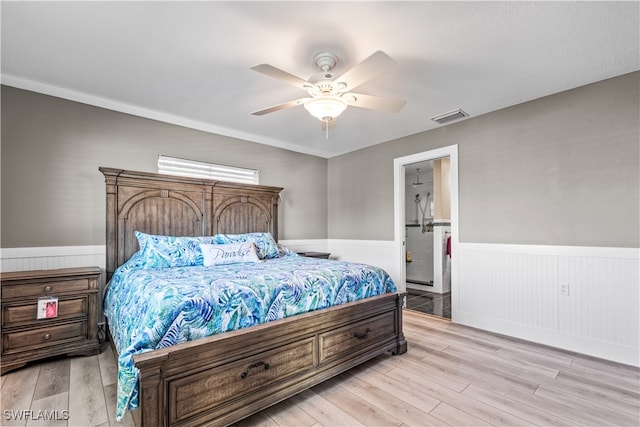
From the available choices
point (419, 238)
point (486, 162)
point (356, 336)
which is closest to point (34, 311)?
point (356, 336)

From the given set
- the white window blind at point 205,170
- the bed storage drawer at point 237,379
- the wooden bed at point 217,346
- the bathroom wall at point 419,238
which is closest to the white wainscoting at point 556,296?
the wooden bed at point 217,346

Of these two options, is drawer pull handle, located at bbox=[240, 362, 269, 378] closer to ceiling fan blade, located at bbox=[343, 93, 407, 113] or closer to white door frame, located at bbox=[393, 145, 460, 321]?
ceiling fan blade, located at bbox=[343, 93, 407, 113]

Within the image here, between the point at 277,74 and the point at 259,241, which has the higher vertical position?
the point at 277,74

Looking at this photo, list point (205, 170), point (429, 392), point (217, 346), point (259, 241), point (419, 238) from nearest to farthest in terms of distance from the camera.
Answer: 1. point (217, 346)
2. point (429, 392)
3. point (259, 241)
4. point (205, 170)
5. point (419, 238)

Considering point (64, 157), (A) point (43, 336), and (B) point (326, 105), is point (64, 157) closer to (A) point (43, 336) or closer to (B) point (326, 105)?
(A) point (43, 336)

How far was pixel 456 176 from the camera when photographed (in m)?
3.83

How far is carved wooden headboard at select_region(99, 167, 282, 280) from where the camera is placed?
3.23m

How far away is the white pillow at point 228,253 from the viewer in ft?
9.98

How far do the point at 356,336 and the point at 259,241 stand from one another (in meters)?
1.78

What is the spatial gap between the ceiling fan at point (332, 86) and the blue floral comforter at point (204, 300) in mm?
1328

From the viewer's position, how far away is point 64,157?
305cm

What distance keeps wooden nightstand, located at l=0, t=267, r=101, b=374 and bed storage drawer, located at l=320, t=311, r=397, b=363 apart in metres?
2.15

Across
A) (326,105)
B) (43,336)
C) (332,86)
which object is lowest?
(43,336)

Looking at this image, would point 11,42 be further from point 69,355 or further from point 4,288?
point 69,355
